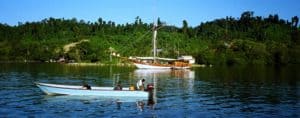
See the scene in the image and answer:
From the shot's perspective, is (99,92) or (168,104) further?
(99,92)

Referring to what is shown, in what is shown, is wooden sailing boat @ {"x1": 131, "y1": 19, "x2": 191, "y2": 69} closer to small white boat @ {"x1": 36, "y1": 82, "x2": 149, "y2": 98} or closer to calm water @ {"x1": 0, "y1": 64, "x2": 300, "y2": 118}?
calm water @ {"x1": 0, "y1": 64, "x2": 300, "y2": 118}

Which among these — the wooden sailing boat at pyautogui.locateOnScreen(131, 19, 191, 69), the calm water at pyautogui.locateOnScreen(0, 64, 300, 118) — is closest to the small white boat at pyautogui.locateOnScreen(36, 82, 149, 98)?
the calm water at pyautogui.locateOnScreen(0, 64, 300, 118)

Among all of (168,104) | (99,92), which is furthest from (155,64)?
(168,104)

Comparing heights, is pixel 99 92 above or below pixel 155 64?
below

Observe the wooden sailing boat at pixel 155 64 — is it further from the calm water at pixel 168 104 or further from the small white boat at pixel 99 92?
the small white boat at pixel 99 92

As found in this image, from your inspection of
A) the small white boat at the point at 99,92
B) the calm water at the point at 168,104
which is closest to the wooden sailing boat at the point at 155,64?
the calm water at the point at 168,104

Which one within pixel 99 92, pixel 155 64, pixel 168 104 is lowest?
pixel 168 104

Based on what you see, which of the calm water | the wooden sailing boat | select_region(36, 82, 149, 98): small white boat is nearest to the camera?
the calm water

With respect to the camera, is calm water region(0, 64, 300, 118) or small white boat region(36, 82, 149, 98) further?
small white boat region(36, 82, 149, 98)

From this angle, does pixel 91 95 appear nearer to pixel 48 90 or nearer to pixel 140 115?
pixel 48 90

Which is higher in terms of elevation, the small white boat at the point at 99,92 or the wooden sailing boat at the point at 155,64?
the wooden sailing boat at the point at 155,64

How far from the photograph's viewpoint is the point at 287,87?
84.2m

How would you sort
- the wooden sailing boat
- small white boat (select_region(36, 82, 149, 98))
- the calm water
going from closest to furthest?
the calm water, small white boat (select_region(36, 82, 149, 98)), the wooden sailing boat

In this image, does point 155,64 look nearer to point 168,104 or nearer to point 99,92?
point 99,92
